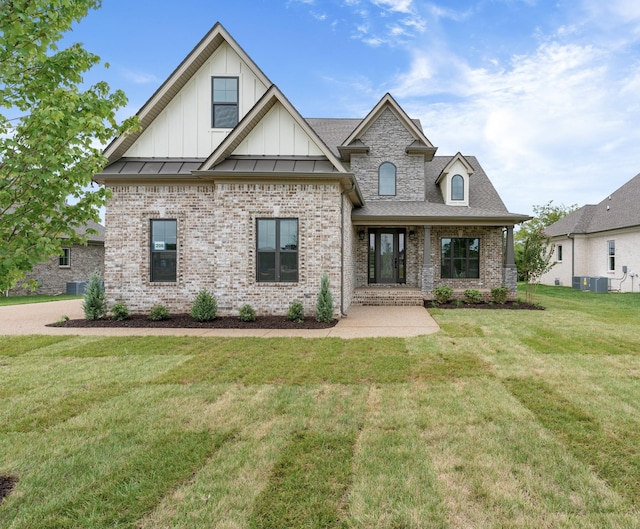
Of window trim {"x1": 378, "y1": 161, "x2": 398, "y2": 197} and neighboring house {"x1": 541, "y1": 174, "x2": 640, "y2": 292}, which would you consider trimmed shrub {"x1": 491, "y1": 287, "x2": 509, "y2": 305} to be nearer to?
window trim {"x1": 378, "y1": 161, "x2": 398, "y2": 197}

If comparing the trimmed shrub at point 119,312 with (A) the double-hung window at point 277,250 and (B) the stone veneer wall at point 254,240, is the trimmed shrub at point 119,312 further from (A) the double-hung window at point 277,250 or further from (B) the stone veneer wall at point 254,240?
(A) the double-hung window at point 277,250

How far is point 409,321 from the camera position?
1097 cm

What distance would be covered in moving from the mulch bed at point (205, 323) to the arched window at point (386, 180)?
8631 mm

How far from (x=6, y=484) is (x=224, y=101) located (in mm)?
11233

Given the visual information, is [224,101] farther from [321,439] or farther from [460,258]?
[460,258]

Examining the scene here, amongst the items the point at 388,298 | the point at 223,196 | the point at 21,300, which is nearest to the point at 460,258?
the point at 388,298

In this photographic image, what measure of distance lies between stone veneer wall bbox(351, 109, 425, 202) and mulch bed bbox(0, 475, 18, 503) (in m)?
15.6

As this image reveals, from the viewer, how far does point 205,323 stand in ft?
34.1

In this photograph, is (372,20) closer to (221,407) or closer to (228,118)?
(228,118)

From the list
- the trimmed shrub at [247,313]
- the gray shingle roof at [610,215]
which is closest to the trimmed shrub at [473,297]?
the trimmed shrub at [247,313]

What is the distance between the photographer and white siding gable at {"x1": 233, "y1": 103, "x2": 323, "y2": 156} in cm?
1095

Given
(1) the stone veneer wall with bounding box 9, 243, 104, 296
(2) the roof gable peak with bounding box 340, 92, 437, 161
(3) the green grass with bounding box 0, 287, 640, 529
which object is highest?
(2) the roof gable peak with bounding box 340, 92, 437, 161

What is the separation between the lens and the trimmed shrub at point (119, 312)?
11.0m

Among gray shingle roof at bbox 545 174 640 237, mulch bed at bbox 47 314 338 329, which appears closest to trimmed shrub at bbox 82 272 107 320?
mulch bed at bbox 47 314 338 329
